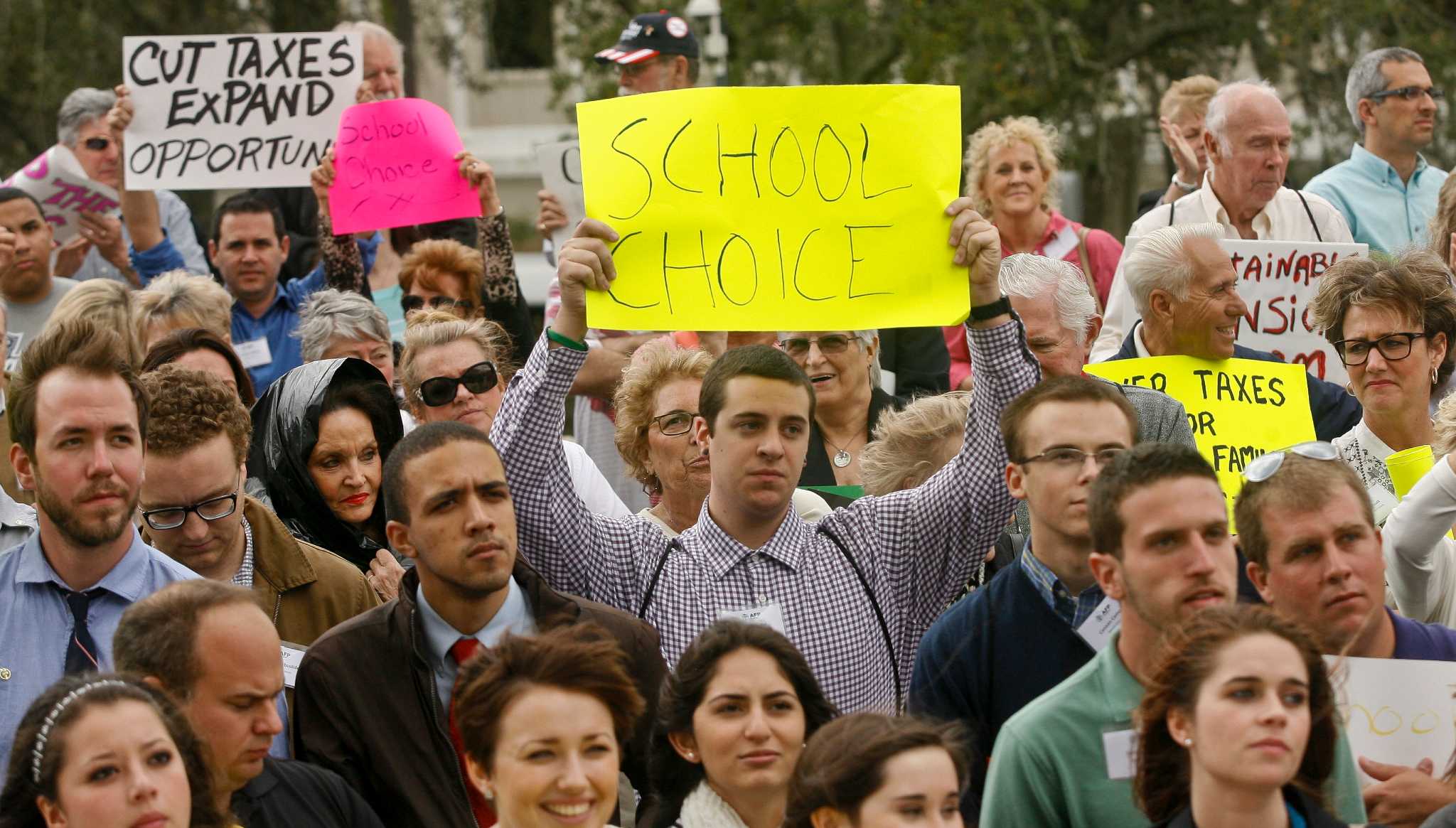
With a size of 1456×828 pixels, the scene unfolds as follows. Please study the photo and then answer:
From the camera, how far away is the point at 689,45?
8562 millimetres

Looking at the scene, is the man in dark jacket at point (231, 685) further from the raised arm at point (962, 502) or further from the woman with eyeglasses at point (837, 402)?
the woman with eyeglasses at point (837, 402)

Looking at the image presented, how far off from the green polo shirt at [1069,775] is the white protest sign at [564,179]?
16.3 feet

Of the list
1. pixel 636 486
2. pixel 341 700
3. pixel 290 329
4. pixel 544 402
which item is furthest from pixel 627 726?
pixel 290 329

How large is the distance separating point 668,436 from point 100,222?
4.40 m

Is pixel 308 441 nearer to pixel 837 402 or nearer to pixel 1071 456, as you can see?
pixel 837 402

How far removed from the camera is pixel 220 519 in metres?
5.32

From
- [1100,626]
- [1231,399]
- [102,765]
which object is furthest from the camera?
[1231,399]

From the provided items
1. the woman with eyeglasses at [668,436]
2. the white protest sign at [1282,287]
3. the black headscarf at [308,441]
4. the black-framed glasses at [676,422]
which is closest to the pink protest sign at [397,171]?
the black headscarf at [308,441]

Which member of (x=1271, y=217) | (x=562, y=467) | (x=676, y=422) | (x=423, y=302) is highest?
(x=1271, y=217)

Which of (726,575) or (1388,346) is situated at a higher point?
(1388,346)

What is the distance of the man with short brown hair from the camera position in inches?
209

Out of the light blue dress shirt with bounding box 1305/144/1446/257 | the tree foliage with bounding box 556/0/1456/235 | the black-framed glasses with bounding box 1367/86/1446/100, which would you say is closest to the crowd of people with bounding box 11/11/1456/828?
the light blue dress shirt with bounding box 1305/144/1446/257

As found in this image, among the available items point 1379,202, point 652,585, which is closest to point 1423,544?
point 652,585

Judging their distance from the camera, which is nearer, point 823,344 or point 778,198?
point 778,198
